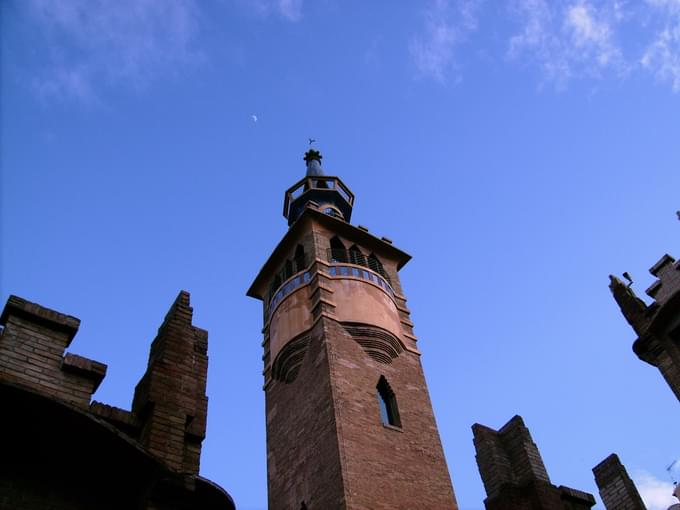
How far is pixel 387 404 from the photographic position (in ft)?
68.9

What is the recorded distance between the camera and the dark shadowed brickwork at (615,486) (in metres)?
13.5

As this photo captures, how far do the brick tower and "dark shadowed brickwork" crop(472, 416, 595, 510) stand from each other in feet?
14.4

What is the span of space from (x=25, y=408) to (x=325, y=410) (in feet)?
42.9

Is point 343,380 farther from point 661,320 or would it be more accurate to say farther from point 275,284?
point 661,320

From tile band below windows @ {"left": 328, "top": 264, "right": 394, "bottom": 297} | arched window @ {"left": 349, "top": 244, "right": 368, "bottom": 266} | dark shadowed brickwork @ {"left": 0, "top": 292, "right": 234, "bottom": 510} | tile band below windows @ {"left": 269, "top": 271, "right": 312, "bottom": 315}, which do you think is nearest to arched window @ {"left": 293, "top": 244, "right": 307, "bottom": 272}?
tile band below windows @ {"left": 269, "top": 271, "right": 312, "bottom": 315}

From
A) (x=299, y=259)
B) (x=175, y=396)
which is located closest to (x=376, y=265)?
(x=299, y=259)

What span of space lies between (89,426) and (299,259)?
743 inches

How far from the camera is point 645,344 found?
15242 millimetres

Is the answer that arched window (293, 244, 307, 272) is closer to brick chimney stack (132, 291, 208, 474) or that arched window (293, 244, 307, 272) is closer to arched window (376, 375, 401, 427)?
arched window (376, 375, 401, 427)

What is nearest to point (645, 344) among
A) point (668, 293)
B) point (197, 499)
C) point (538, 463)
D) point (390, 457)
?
point (668, 293)

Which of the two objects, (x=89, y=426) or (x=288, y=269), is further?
(x=288, y=269)

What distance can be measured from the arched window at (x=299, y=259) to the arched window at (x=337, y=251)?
113 centimetres

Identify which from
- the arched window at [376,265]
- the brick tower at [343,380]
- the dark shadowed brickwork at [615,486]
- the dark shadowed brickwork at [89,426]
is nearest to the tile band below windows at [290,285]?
the brick tower at [343,380]

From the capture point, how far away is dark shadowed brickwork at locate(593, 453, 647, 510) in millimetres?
13539
